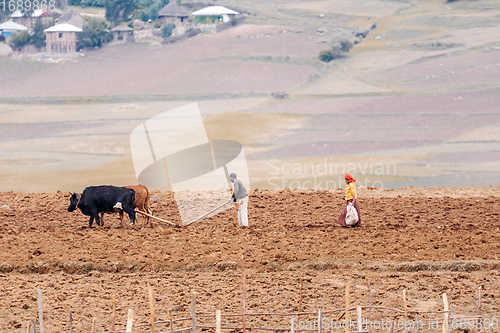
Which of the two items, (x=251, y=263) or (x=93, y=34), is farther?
(x=93, y=34)

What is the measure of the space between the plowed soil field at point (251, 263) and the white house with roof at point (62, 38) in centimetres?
4259

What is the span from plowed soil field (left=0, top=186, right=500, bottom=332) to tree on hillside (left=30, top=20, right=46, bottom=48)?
144ft

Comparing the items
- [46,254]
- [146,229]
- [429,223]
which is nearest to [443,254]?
[429,223]

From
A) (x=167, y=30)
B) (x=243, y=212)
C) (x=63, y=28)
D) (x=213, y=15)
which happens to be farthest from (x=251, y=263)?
(x=213, y=15)

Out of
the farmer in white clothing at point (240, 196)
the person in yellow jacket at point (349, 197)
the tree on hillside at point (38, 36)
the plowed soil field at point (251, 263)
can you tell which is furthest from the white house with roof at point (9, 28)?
the person in yellow jacket at point (349, 197)

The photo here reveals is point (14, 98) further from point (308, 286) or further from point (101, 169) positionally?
point (308, 286)

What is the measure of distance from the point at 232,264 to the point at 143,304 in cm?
222

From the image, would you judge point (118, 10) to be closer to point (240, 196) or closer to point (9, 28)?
point (9, 28)

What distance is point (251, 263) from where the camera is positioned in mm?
13602

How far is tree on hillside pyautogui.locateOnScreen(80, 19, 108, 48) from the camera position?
197 ft

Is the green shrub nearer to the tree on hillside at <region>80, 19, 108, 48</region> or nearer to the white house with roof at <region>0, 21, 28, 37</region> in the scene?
the tree on hillside at <region>80, 19, 108, 48</region>

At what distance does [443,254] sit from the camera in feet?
45.6

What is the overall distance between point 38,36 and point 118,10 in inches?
299

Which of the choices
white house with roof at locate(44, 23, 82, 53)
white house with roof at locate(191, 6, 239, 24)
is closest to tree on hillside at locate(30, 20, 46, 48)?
white house with roof at locate(44, 23, 82, 53)
